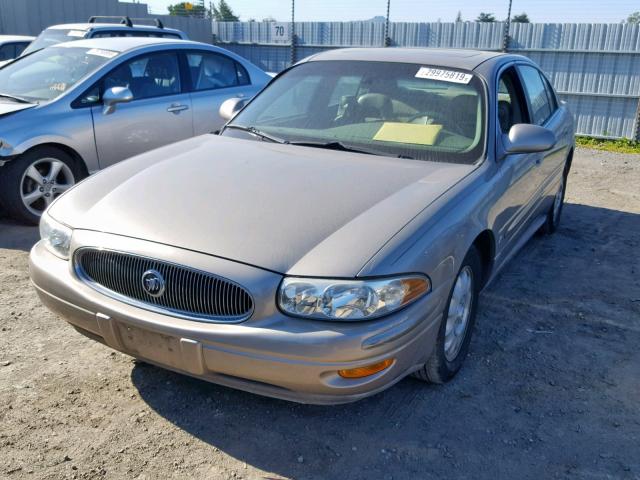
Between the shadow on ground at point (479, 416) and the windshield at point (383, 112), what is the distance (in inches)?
48.2

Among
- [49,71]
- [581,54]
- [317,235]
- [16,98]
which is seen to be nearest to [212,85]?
[49,71]

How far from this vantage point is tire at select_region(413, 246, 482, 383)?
3.07 meters

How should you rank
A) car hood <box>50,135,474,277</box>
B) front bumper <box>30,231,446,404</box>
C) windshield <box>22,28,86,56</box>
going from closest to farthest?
front bumper <box>30,231,446,404</box>
car hood <box>50,135,474,277</box>
windshield <box>22,28,86,56</box>

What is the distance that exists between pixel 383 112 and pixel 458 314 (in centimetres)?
135

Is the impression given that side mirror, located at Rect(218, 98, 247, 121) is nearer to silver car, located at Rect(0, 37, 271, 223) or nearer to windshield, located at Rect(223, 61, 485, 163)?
windshield, located at Rect(223, 61, 485, 163)

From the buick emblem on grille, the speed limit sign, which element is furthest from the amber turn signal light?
the speed limit sign

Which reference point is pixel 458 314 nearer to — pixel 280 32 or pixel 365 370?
pixel 365 370

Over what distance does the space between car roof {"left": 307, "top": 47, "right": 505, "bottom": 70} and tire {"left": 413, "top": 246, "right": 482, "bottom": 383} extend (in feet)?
4.40

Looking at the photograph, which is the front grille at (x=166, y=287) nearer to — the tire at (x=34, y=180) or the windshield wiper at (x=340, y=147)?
the windshield wiper at (x=340, y=147)

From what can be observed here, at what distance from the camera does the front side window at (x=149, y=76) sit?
20.6ft

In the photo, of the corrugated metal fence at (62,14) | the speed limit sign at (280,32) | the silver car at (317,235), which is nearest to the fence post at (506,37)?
the speed limit sign at (280,32)

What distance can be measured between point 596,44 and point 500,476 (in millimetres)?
11617

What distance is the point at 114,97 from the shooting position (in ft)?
19.5

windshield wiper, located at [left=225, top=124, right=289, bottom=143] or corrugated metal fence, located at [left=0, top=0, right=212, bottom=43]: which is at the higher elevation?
corrugated metal fence, located at [left=0, top=0, right=212, bottom=43]
